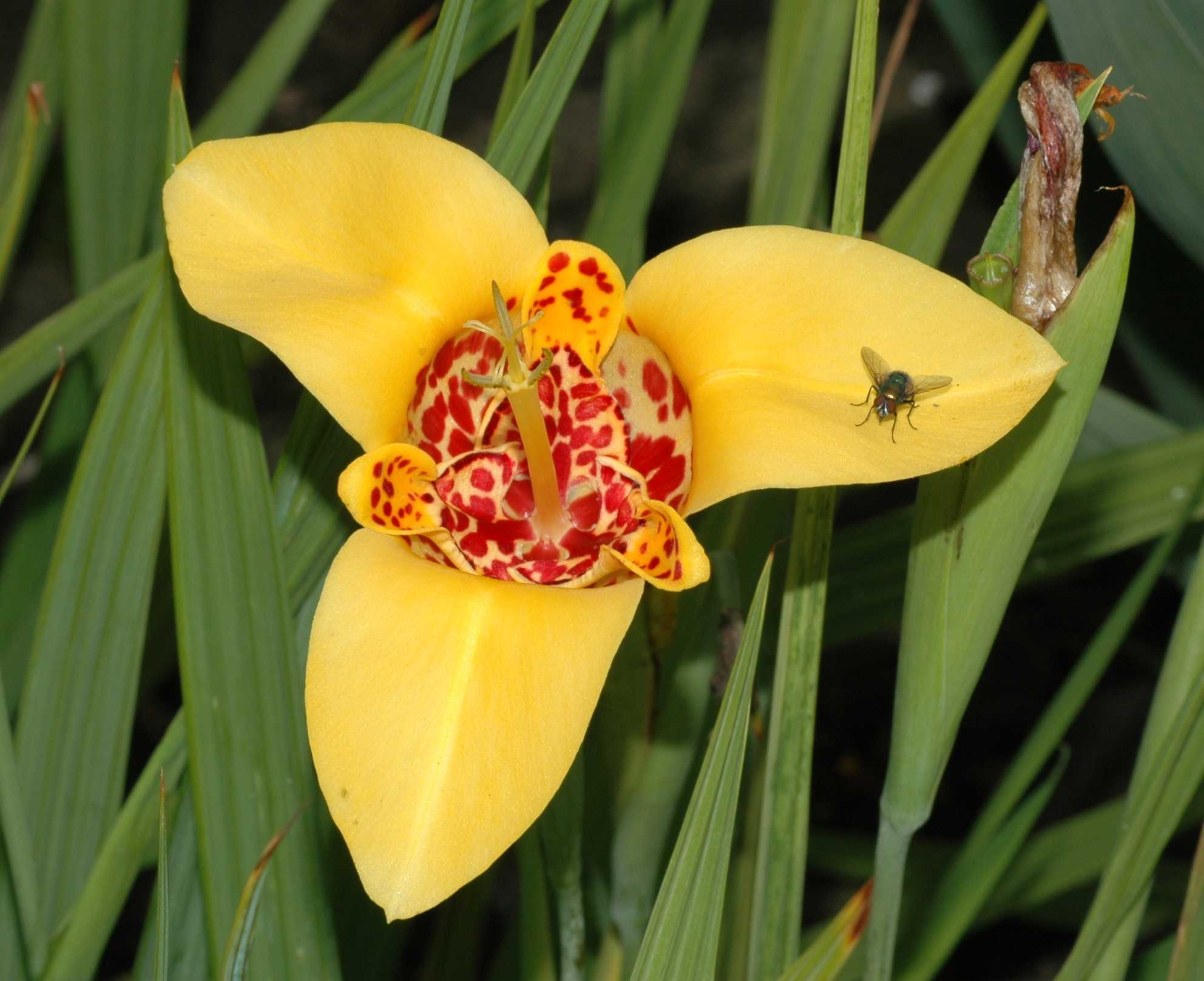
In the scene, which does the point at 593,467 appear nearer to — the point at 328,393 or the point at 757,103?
the point at 328,393

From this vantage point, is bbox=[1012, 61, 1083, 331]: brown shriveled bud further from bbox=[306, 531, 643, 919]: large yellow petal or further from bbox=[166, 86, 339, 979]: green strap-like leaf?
bbox=[166, 86, 339, 979]: green strap-like leaf

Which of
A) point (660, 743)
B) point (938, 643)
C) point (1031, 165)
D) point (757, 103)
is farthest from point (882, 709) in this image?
point (1031, 165)

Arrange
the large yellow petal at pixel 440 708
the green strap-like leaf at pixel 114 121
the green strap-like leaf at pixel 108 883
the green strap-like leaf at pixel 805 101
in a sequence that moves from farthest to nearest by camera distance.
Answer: the green strap-like leaf at pixel 114 121
the green strap-like leaf at pixel 805 101
the green strap-like leaf at pixel 108 883
the large yellow petal at pixel 440 708

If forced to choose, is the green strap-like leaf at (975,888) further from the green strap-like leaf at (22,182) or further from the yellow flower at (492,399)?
the green strap-like leaf at (22,182)

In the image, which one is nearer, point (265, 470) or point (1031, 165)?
point (1031, 165)

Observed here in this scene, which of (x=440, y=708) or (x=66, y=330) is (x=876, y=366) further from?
(x=66, y=330)

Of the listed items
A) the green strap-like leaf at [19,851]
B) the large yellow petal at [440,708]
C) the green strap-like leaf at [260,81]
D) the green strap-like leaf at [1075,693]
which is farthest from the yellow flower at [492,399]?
the green strap-like leaf at [260,81]

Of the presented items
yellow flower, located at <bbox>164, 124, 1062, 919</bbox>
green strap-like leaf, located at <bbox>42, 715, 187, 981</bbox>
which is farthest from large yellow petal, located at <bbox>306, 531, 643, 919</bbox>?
green strap-like leaf, located at <bbox>42, 715, 187, 981</bbox>
